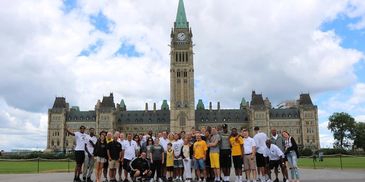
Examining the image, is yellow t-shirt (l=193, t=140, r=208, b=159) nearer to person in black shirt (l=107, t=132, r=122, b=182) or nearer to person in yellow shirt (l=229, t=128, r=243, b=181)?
person in yellow shirt (l=229, t=128, r=243, b=181)

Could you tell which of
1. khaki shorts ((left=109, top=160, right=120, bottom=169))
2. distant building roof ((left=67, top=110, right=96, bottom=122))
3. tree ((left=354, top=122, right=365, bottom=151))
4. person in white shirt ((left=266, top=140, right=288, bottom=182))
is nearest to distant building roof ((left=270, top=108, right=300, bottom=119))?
tree ((left=354, top=122, right=365, bottom=151))

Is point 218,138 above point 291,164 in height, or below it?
above

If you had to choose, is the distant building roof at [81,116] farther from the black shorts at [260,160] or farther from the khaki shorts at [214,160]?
the khaki shorts at [214,160]

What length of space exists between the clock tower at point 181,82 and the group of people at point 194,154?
400ft

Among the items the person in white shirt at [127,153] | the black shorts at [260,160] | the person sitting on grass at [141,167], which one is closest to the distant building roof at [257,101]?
the black shorts at [260,160]

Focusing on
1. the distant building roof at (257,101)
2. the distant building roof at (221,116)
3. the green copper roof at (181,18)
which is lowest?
the distant building roof at (221,116)

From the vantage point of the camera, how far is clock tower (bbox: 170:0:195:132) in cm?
14388

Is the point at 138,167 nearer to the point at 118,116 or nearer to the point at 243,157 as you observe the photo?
the point at 243,157

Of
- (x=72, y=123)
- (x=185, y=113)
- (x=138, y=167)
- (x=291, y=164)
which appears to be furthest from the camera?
(x=72, y=123)

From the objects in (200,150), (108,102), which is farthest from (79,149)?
(108,102)

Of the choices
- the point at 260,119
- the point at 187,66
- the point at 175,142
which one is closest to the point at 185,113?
the point at 187,66

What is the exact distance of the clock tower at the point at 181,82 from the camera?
472ft

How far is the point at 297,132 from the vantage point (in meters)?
151

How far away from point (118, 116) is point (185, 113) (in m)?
30.7
